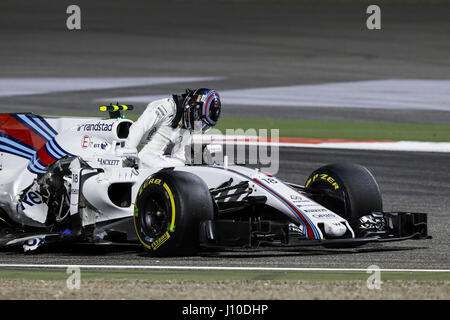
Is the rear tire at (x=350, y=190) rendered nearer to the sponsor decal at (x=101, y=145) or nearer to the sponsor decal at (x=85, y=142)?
the sponsor decal at (x=101, y=145)

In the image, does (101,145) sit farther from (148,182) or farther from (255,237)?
(255,237)

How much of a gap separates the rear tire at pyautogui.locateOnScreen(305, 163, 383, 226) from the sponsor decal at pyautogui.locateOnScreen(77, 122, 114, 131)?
2.01m

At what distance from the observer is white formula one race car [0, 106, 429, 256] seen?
10.0m

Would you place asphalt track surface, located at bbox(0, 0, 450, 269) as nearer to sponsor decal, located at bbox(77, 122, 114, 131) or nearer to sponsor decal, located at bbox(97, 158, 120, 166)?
sponsor decal, located at bbox(97, 158, 120, 166)

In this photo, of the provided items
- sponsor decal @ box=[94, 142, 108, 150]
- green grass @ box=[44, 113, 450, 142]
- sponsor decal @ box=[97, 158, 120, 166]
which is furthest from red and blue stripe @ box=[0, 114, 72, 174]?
green grass @ box=[44, 113, 450, 142]

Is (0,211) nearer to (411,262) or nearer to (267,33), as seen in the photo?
(411,262)

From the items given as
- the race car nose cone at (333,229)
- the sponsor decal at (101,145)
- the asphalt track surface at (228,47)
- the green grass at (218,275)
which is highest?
the asphalt track surface at (228,47)

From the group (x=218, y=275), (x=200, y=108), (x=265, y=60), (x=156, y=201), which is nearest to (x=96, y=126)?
(x=200, y=108)

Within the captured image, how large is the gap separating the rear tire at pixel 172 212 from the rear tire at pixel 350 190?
1.51m

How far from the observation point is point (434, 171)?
16.2 m

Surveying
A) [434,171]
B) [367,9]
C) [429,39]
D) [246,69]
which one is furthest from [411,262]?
[367,9]

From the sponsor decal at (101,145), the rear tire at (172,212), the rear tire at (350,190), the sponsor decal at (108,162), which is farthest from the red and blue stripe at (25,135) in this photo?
the rear tire at (350,190)

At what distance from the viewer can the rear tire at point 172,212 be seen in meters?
9.94
